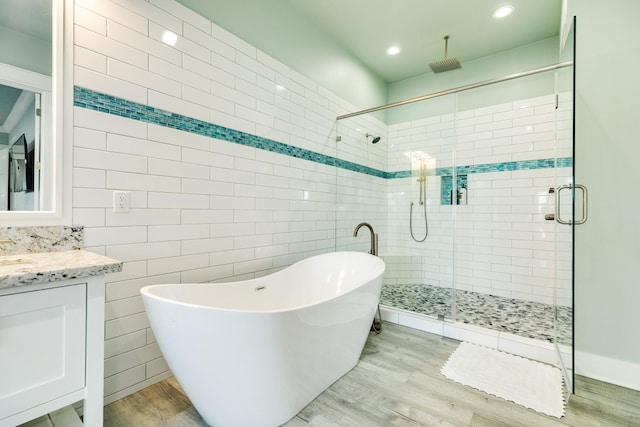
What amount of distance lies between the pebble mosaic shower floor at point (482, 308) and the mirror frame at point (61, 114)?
257 centimetres

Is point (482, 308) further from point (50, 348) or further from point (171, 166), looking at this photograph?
point (50, 348)

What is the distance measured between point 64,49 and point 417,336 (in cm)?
292

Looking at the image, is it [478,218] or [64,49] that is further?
[478,218]

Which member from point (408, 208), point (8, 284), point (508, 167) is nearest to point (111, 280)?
point (8, 284)

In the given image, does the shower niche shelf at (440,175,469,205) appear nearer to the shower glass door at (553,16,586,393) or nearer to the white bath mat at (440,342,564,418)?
the shower glass door at (553,16,586,393)

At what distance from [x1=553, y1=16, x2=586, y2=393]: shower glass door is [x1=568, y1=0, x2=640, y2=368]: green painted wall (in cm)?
8

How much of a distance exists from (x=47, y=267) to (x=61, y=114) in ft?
2.79

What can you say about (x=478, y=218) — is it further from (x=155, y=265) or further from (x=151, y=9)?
(x=151, y=9)

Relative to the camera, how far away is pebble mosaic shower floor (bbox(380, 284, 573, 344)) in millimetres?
2371

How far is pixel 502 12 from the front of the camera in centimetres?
268

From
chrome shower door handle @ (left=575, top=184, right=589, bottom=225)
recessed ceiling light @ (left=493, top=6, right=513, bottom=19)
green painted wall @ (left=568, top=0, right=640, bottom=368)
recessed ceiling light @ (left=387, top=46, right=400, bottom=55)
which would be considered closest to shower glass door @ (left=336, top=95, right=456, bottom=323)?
recessed ceiling light @ (left=387, top=46, right=400, bottom=55)

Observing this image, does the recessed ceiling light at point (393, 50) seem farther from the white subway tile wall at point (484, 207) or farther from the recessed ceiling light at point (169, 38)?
the recessed ceiling light at point (169, 38)

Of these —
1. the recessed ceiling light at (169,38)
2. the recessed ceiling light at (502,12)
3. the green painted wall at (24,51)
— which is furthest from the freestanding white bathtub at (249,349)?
the recessed ceiling light at (502,12)

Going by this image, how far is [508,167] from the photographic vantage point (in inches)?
128
